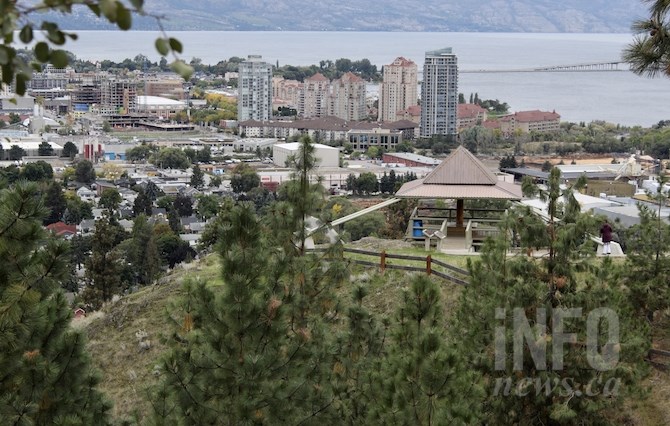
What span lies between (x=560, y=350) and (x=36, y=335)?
1.61 m

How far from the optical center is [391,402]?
2779 millimetres

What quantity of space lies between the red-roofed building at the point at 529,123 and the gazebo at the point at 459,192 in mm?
30882

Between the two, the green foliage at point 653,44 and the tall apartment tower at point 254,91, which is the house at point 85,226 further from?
the tall apartment tower at point 254,91

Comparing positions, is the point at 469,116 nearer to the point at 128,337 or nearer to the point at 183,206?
the point at 183,206

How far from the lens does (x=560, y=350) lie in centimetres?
326

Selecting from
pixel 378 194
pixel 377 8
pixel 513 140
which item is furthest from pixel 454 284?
pixel 377 8

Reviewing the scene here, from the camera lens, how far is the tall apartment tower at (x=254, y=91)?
42688mm

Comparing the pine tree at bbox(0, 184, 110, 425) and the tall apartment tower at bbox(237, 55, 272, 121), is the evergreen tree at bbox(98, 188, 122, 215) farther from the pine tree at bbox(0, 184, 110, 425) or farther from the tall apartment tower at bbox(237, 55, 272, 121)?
the tall apartment tower at bbox(237, 55, 272, 121)

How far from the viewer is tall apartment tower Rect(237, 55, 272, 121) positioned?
42.7 m

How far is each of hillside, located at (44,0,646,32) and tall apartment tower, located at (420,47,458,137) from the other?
84471 millimetres

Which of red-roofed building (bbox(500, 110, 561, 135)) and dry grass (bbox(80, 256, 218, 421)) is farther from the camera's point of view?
red-roofed building (bbox(500, 110, 561, 135))

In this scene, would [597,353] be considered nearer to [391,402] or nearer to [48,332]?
[391,402]

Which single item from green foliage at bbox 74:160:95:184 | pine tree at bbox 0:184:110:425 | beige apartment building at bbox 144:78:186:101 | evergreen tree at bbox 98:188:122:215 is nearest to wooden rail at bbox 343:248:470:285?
pine tree at bbox 0:184:110:425

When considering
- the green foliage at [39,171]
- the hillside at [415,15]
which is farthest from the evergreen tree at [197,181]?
the hillside at [415,15]
